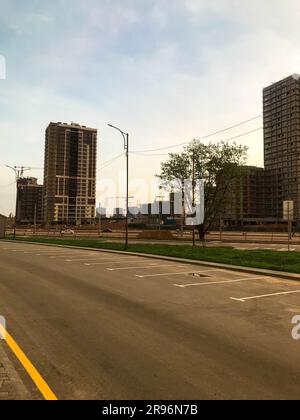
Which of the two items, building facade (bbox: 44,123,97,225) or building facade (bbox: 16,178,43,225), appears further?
building facade (bbox: 16,178,43,225)

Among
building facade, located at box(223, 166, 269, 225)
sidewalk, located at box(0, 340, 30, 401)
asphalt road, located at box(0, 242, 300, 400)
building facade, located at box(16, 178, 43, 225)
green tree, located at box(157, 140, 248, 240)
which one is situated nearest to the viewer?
sidewalk, located at box(0, 340, 30, 401)

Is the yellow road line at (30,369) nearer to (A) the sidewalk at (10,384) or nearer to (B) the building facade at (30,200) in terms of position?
(A) the sidewalk at (10,384)

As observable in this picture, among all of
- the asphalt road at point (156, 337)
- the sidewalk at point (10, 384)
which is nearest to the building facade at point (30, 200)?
the asphalt road at point (156, 337)

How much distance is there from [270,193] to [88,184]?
9092 centimetres

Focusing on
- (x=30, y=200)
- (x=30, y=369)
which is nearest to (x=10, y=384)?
(x=30, y=369)

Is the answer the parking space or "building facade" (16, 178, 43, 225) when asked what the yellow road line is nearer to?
the parking space

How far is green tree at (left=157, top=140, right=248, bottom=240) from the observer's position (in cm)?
4534

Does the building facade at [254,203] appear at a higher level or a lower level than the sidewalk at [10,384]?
higher

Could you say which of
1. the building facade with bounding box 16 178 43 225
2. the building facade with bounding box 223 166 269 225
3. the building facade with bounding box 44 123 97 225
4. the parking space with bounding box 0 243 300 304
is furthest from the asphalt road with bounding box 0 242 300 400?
the building facade with bounding box 223 166 269 225

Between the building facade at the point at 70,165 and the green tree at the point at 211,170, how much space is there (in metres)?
23.4

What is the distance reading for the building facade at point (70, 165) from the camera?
228ft

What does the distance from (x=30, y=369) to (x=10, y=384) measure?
1.63 feet

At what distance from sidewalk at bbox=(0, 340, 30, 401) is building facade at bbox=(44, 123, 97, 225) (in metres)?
61.1
